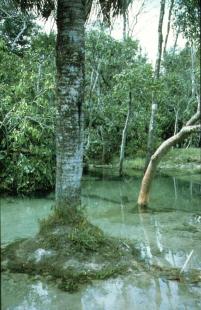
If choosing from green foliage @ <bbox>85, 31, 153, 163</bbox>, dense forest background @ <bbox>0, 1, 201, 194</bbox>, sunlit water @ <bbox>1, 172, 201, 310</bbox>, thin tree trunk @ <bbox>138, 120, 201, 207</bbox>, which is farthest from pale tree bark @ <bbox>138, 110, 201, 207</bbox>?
green foliage @ <bbox>85, 31, 153, 163</bbox>

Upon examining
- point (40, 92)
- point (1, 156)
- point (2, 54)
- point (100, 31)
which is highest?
point (100, 31)

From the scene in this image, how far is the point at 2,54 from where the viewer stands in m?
17.0

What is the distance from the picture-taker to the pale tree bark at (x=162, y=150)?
12.4m

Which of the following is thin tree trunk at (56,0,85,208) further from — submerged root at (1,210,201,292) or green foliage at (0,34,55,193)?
green foliage at (0,34,55,193)

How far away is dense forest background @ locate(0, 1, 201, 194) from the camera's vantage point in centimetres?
1588

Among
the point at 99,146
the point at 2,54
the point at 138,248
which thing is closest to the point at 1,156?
the point at 2,54

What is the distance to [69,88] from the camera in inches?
326

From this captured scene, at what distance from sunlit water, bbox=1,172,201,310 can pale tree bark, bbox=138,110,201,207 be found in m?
0.60

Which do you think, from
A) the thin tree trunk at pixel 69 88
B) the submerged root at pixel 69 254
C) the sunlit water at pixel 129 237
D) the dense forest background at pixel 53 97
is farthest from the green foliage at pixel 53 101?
the submerged root at pixel 69 254

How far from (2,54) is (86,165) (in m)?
9.95

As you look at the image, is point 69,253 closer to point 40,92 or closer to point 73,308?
point 73,308

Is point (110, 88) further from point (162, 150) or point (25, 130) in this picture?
point (162, 150)

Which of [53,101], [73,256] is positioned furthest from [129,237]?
[53,101]

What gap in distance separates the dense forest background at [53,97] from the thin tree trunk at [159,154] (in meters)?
2.54
